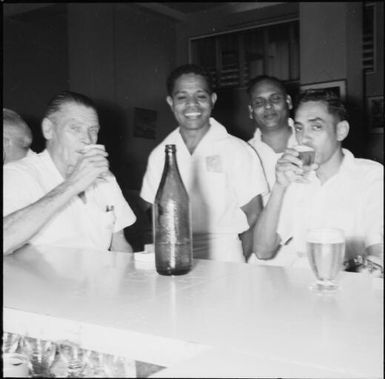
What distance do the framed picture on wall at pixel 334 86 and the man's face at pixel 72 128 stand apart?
1.25 metres

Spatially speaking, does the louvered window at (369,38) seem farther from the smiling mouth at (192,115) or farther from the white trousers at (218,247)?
the white trousers at (218,247)

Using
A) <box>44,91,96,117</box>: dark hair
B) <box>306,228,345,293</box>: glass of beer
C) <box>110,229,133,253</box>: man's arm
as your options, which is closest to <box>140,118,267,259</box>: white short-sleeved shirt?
<box>110,229,133,253</box>: man's arm

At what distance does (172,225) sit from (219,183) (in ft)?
3.38

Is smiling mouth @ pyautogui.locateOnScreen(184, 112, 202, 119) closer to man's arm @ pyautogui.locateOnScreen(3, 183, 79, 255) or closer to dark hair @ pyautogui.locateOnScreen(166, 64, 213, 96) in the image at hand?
dark hair @ pyautogui.locateOnScreen(166, 64, 213, 96)

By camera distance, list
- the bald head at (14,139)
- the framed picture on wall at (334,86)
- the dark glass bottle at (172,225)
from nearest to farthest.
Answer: the dark glass bottle at (172,225)
the bald head at (14,139)
the framed picture on wall at (334,86)

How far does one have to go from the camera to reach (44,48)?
396 cm

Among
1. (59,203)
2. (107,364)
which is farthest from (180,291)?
(59,203)

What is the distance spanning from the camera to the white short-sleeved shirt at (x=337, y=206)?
159 centimetres

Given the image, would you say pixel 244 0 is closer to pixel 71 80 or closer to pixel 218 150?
pixel 218 150

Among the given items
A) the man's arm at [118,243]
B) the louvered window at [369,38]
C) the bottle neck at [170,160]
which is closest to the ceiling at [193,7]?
the louvered window at [369,38]

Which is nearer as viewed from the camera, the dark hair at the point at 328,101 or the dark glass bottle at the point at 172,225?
the dark glass bottle at the point at 172,225

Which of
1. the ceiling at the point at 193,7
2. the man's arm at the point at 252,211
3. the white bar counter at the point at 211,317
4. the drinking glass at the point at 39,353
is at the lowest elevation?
the drinking glass at the point at 39,353

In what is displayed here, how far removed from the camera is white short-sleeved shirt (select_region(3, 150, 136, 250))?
1.77 metres

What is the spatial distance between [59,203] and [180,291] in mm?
723
